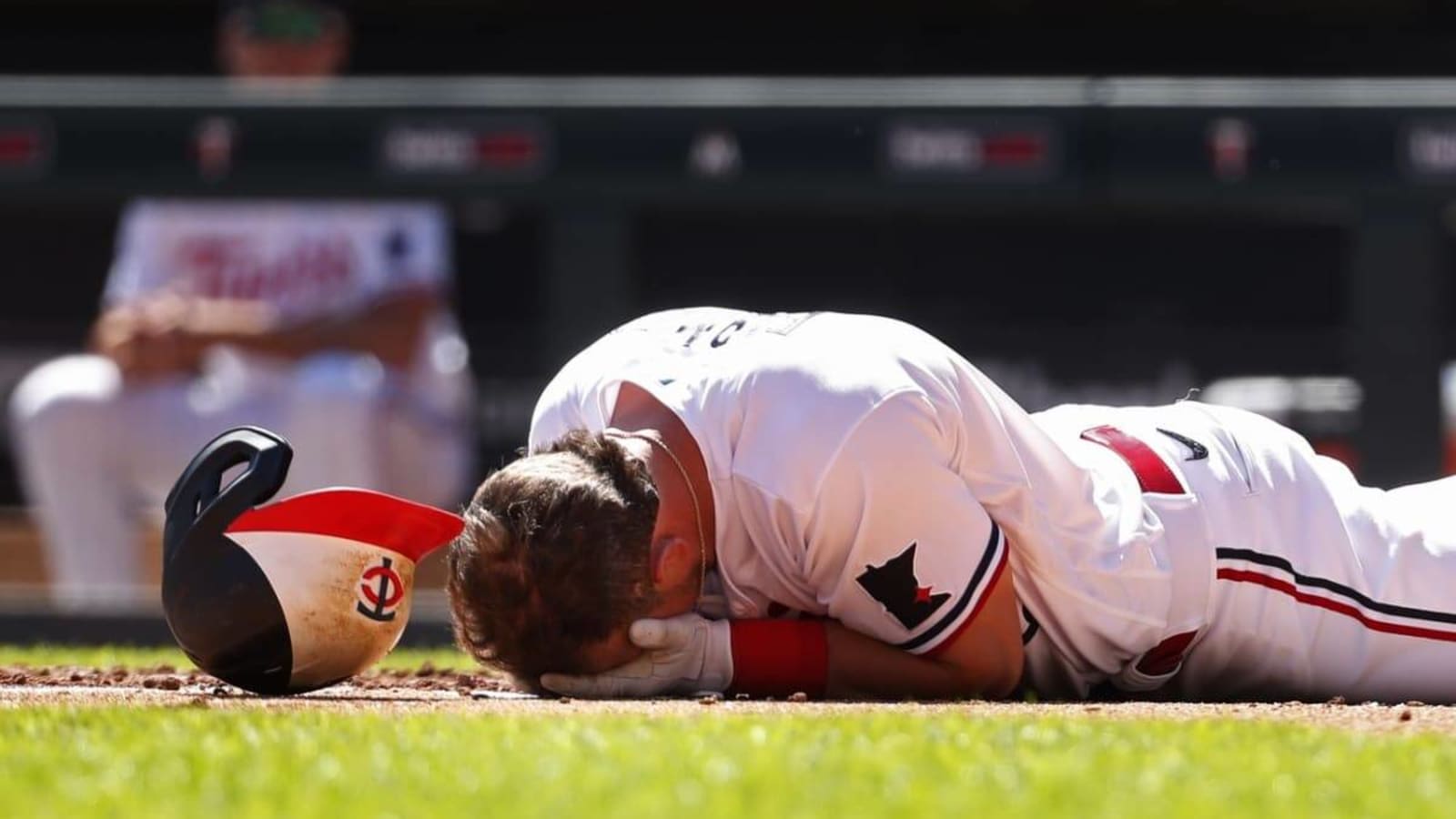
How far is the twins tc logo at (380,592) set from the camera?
316 cm

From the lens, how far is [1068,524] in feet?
10.4

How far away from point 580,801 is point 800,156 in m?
5.06

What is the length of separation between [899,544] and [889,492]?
80 millimetres

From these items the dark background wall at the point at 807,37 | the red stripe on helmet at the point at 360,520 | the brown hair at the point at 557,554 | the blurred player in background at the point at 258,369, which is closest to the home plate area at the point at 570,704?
the brown hair at the point at 557,554

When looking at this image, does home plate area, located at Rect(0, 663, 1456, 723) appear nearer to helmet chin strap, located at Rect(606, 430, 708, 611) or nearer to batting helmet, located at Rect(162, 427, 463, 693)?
batting helmet, located at Rect(162, 427, 463, 693)

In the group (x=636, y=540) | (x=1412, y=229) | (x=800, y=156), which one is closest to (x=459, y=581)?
(x=636, y=540)

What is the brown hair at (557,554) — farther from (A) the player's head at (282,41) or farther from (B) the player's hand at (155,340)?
(A) the player's head at (282,41)

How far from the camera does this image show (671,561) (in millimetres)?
3018

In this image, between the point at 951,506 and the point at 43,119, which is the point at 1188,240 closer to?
the point at 43,119

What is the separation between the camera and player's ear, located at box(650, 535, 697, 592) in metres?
3.00

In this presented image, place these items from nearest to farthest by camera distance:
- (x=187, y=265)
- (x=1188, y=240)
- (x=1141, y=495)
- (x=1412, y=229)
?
1. (x=1141, y=495)
2. (x=1412, y=229)
3. (x=187, y=265)
4. (x=1188, y=240)

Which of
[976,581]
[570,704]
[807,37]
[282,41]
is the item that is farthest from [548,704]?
[807,37]

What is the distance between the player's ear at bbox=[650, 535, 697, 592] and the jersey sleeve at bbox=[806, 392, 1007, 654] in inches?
6.9

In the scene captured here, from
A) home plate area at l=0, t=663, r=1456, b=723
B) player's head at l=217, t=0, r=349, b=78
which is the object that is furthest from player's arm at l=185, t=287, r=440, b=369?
home plate area at l=0, t=663, r=1456, b=723
